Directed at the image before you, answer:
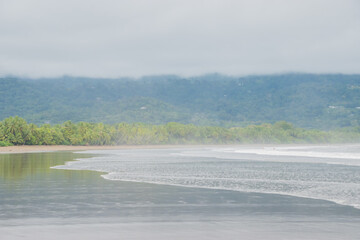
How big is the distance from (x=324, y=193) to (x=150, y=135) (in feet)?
498

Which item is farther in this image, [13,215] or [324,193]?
[324,193]

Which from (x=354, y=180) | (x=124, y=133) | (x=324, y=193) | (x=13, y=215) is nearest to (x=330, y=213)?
(x=324, y=193)

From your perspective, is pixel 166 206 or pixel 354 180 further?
pixel 354 180

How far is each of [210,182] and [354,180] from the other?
940 centimetres

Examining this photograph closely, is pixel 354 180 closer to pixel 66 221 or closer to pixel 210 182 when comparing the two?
pixel 210 182

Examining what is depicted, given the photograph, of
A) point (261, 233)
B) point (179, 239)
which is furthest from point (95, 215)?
point (261, 233)

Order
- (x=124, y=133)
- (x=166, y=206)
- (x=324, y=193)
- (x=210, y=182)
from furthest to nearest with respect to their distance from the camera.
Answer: (x=124, y=133)
(x=210, y=182)
(x=324, y=193)
(x=166, y=206)

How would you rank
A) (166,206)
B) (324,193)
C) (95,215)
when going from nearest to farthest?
(95,215) → (166,206) → (324,193)

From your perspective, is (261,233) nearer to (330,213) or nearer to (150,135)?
(330,213)

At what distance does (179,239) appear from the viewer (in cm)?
1394

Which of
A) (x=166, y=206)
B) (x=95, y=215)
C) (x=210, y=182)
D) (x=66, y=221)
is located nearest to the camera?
(x=66, y=221)

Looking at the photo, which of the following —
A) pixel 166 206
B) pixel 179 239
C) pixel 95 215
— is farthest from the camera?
pixel 166 206

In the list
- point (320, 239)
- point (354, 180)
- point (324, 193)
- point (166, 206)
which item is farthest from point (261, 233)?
point (354, 180)

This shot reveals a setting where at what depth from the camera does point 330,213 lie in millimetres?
18359
